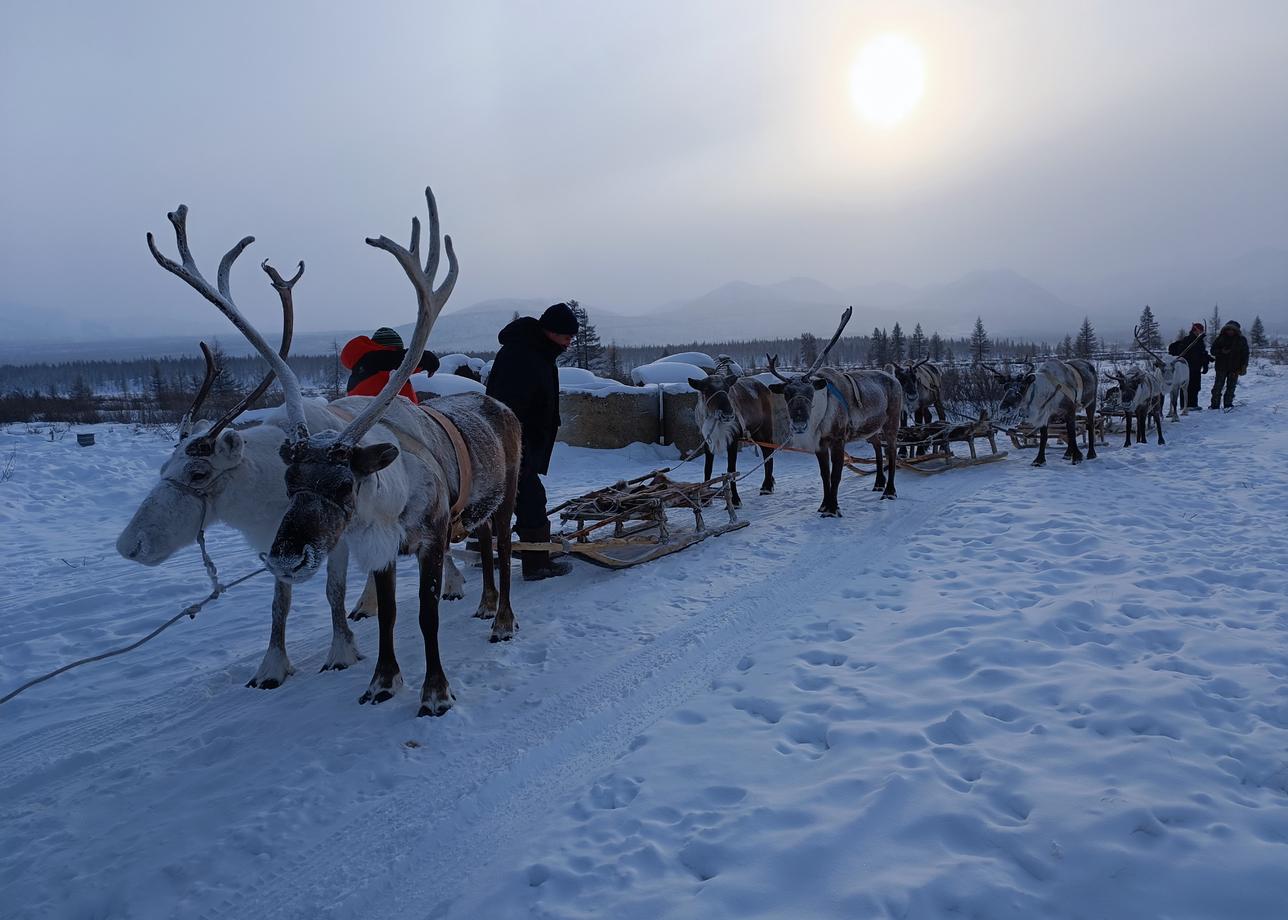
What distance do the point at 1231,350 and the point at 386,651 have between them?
70.6ft

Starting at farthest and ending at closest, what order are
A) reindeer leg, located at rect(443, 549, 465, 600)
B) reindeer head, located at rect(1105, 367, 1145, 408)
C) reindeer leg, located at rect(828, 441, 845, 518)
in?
1. reindeer head, located at rect(1105, 367, 1145, 408)
2. reindeer leg, located at rect(828, 441, 845, 518)
3. reindeer leg, located at rect(443, 549, 465, 600)

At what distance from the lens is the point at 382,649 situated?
3.96 m

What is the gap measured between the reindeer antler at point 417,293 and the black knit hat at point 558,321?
2.13 m

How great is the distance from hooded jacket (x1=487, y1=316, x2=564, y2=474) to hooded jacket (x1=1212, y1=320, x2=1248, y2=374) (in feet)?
63.0

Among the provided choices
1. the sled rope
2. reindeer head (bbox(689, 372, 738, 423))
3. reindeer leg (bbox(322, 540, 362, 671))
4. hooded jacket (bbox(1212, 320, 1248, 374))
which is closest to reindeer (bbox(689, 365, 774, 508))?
reindeer head (bbox(689, 372, 738, 423))

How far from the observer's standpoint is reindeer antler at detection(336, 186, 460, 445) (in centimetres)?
343

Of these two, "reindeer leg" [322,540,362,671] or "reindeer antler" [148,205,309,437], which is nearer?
"reindeer antler" [148,205,309,437]

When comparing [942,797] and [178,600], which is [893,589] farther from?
[178,600]

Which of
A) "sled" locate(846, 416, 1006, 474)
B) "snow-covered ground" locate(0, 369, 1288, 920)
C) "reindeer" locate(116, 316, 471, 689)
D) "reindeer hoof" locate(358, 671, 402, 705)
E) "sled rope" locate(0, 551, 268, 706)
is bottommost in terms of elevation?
A: "snow-covered ground" locate(0, 369, 1288, 920)

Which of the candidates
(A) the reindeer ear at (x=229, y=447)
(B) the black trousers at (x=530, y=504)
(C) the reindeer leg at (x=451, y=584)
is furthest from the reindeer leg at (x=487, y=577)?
(A) the reindeer ear at (x=229, y=447)

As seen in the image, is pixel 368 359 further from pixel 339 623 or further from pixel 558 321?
pixel 339 623

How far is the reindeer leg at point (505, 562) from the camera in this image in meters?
4.84

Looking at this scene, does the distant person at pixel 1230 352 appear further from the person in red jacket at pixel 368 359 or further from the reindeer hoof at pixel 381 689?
the reindeer hoof at pixel 381 689

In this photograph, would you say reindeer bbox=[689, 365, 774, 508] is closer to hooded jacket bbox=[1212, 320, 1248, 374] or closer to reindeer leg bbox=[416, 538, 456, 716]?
reindeer leg bbox=[416, 538, 456, 716]
